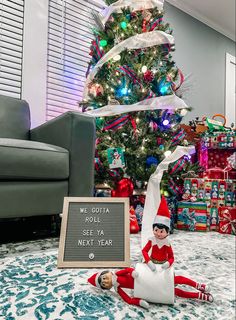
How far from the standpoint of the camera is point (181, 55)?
3.62 meters

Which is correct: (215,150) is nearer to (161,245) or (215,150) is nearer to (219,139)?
(219,139)

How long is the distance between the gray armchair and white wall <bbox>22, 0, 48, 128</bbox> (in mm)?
818

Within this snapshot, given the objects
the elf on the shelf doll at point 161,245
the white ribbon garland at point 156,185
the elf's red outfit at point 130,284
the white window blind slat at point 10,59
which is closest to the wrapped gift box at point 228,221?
the white ribbon garland at point 156,185

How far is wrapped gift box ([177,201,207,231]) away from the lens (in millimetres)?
2205

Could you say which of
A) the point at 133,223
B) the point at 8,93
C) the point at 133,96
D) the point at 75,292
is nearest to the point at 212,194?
the point at 133,223

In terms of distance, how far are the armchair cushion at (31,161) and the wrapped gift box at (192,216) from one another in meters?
1.05

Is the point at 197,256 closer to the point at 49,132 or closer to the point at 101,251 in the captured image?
the point at 101,251

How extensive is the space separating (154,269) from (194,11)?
3.60 meters

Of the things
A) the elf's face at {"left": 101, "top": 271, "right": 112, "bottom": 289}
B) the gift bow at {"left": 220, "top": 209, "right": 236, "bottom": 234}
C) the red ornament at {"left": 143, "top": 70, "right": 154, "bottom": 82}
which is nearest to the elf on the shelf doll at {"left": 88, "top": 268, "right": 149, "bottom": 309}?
the elf's face at {"left": 101, "top": 271, "right": 112, "bottom": 289}

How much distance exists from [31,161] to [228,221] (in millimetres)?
1480

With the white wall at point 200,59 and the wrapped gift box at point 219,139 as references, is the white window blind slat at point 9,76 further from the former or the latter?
the white wall at point 200,59

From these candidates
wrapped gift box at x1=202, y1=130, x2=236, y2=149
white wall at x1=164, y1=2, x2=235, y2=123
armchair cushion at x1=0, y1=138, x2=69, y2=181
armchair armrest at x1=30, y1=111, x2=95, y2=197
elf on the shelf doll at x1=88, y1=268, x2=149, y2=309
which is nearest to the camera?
elf on the shelf doll at x1=88, y1=268, x2=149, y2=309

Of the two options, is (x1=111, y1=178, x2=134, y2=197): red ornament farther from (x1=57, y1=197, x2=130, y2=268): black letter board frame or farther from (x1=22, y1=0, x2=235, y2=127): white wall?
(x1=22, y1=0, x2=235, y2=127): white wall

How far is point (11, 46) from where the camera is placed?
2.38m
